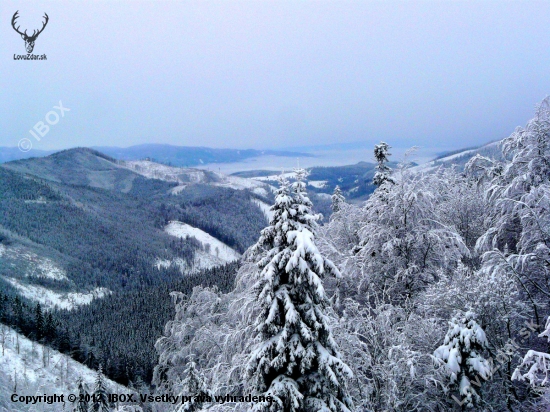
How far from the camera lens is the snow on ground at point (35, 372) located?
71.1 meters

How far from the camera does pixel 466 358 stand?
10875 millimetres

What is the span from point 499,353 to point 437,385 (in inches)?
105

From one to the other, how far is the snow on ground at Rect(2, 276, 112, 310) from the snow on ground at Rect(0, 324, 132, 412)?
8642 centimetres

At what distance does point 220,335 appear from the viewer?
827 inches

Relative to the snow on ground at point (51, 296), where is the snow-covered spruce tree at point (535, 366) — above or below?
above

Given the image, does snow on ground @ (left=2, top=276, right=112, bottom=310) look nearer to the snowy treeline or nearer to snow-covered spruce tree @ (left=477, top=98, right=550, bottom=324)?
the snowy treeline

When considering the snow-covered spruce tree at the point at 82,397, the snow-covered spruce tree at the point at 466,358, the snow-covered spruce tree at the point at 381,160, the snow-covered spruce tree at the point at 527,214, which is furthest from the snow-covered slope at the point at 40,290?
the snow-covered spruce tree at the point at 466,358

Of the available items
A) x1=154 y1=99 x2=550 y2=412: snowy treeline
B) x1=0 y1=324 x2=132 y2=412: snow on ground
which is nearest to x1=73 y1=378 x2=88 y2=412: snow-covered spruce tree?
x1=154 y1=99 x2=550 y2=412: snowy treeline

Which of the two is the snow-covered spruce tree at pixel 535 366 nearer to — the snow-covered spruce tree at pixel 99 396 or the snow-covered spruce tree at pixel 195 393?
the snow-covered spruce tree at pixel 195 393

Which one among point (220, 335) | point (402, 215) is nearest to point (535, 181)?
point (402, 215)

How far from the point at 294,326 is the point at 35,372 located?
9756 centimetres

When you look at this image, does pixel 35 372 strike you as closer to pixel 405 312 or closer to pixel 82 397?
pixel 82 397

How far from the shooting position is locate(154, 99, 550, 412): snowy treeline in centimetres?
952

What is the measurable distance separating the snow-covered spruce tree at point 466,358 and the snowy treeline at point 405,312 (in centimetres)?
4
